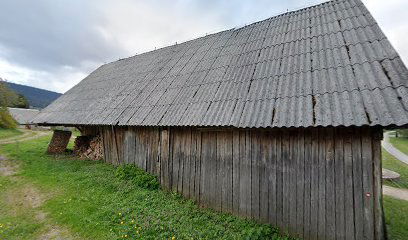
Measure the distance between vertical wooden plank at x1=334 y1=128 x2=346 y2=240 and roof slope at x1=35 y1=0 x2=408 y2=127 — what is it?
0.54m

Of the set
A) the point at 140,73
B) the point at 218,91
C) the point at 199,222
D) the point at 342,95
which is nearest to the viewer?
the point at 342,95

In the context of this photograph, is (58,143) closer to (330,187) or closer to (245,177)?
(245,177)

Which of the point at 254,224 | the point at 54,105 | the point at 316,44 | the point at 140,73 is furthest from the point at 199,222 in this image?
the point at 54,105

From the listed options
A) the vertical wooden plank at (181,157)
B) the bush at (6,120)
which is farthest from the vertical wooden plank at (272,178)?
the bush at (6,120)

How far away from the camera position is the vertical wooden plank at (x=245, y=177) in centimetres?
616

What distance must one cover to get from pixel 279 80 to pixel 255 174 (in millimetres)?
2366

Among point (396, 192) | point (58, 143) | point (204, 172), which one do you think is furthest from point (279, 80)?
point (58, 143)

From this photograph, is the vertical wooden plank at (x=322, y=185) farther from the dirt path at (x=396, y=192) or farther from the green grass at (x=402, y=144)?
the green grass at (x=402, y=144)

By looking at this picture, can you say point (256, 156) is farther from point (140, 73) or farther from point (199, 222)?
point (140, 73)

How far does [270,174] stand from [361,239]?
198 centimetres

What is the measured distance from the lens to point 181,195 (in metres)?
7.60

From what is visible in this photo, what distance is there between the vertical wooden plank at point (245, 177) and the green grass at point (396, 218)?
3441 mm

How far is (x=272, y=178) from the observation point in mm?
5762

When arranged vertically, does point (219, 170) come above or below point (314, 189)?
above
